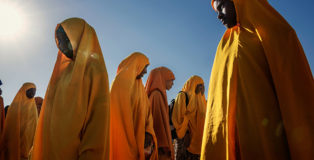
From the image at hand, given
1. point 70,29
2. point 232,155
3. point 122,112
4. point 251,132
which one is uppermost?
point 70,29

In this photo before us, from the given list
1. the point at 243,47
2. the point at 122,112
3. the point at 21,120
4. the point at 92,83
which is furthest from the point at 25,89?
the point at 243,47

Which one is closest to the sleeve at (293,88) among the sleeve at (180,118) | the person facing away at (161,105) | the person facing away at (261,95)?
the person facing away at (261,95)

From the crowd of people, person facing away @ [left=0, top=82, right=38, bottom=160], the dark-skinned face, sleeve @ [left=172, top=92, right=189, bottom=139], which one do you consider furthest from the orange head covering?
person facing away @ [left=0, top=82, right=38, bottom=160]

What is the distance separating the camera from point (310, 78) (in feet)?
4.71

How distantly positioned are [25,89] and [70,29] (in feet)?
15.7

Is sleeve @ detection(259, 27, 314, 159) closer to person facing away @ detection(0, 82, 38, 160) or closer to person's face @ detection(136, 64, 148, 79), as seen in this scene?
person's face @ detection(136, 64, 148, 79)

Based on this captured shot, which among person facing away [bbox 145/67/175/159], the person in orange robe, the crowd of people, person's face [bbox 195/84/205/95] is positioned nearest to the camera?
the crowd of people

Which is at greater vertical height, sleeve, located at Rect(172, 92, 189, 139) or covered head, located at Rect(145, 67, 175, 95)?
covered head, located at Rect(145, 67, 175, 95)

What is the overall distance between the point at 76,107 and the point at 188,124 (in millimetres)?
4507

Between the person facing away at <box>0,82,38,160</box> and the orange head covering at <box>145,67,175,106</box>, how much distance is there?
325 cm

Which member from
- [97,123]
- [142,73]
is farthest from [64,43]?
[142,73]

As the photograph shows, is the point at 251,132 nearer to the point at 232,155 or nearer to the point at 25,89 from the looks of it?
the point at 232,155

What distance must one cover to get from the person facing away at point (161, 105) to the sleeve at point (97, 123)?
2616mm

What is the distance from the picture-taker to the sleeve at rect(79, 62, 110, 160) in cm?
219
